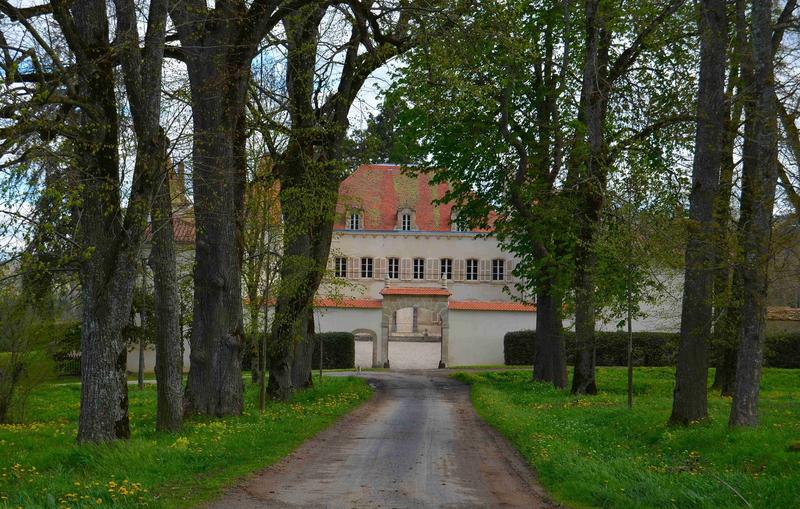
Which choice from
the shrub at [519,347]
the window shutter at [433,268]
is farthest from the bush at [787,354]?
the window shutter at [433,268]

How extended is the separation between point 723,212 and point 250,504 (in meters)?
10.7

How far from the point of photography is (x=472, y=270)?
59.1 meters

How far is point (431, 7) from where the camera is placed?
45.6 feet

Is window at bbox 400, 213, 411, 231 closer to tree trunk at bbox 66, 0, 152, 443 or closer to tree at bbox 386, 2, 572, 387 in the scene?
tree at bbox 386, 2, 572, 387

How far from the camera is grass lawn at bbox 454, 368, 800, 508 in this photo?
314 inches

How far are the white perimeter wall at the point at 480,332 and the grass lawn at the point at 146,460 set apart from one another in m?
30.1

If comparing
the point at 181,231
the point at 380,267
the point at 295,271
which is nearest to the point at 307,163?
the point at 295,271

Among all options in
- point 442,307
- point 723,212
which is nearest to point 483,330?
point 442,307

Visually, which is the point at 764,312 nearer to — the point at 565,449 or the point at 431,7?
the point at 565,449

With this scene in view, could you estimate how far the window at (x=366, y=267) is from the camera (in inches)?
2338

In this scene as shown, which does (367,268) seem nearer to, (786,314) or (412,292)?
(412,292)

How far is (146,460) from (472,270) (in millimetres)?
50095

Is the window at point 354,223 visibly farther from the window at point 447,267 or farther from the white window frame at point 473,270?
the white window frame at point 473,270

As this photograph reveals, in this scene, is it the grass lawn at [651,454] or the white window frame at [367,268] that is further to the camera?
the white window frame at [367,268]
